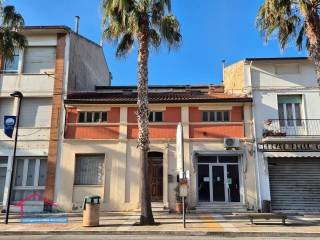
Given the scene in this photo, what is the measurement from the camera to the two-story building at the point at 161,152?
717 inches

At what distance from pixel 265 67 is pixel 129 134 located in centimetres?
869

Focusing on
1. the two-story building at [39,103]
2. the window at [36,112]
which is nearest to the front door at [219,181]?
the two-story building at [39,103]

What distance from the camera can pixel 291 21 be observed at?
1401cm

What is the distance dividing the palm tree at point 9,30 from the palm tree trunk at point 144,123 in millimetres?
5981

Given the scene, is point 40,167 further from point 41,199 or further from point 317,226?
point 317,226

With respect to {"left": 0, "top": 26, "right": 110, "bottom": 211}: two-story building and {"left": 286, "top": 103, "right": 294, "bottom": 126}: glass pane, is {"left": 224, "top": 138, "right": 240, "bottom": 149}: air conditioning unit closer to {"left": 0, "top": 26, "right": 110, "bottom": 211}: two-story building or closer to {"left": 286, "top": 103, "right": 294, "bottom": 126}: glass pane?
{"left": 286, "top": 103, "right": 294, "bottom": 126}: glass pane

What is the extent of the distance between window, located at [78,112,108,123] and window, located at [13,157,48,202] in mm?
3116

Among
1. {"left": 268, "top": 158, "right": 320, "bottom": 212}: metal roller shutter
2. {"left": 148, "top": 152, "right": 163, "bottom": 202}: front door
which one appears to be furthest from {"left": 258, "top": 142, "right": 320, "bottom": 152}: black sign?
{"left": 148, "top": 152, "right": 163, "bottom": 202}: front door

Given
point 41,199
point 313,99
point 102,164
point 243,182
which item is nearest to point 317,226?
point 243,182

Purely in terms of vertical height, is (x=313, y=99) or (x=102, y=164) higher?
(x=313, y=99)

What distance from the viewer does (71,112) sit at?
1934 centimetres

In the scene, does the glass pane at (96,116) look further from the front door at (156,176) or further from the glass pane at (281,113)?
the glass pane at (281,113)

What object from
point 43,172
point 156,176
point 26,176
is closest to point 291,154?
point 156,176

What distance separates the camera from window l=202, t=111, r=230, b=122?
19.0 metres
